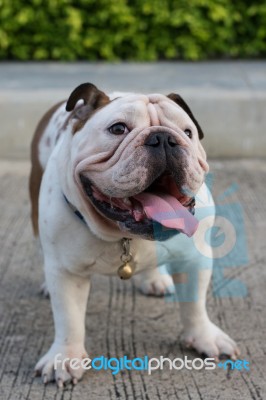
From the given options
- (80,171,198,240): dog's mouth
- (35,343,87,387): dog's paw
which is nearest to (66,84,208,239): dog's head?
(80,171,198,240): dog's mouth

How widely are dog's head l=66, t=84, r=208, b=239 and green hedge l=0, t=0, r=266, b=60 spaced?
4.93 meters

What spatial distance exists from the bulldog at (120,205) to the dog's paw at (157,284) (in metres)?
0.53

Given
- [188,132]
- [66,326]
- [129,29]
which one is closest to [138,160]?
[188,132]

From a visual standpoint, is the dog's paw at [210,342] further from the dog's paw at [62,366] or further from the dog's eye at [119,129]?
the dog's eye at [119,129]

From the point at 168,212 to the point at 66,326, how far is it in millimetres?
923

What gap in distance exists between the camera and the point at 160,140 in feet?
9.76

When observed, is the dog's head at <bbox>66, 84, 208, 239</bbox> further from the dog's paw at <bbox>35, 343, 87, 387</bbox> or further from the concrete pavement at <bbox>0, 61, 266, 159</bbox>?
the concrete pavement at <bbox>0, 61, 266, 159</bbox>

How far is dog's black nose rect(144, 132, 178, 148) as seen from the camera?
297 centimetres

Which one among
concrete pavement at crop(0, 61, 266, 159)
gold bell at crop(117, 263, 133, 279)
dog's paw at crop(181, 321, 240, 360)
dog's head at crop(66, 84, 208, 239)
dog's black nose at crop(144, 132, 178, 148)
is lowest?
concrete pavement at crop(0, 61, 266, 159)

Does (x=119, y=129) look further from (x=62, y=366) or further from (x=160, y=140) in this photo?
(x=62, y=366)

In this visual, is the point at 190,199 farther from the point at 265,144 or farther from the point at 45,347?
the point at 265,144

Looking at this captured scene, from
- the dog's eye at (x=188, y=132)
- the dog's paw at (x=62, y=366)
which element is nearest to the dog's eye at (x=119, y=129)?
the dog's eye at (x=188, y=132)

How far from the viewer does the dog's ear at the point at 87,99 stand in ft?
10.9

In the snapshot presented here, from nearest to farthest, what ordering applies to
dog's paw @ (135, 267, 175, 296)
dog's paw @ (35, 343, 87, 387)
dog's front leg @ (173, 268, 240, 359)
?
dog's paw @ (35, 343, 87, 387) → dog's front leg @ (173, 268, 240, 359) → dog's paw @ (135, 267, 175, 296)
